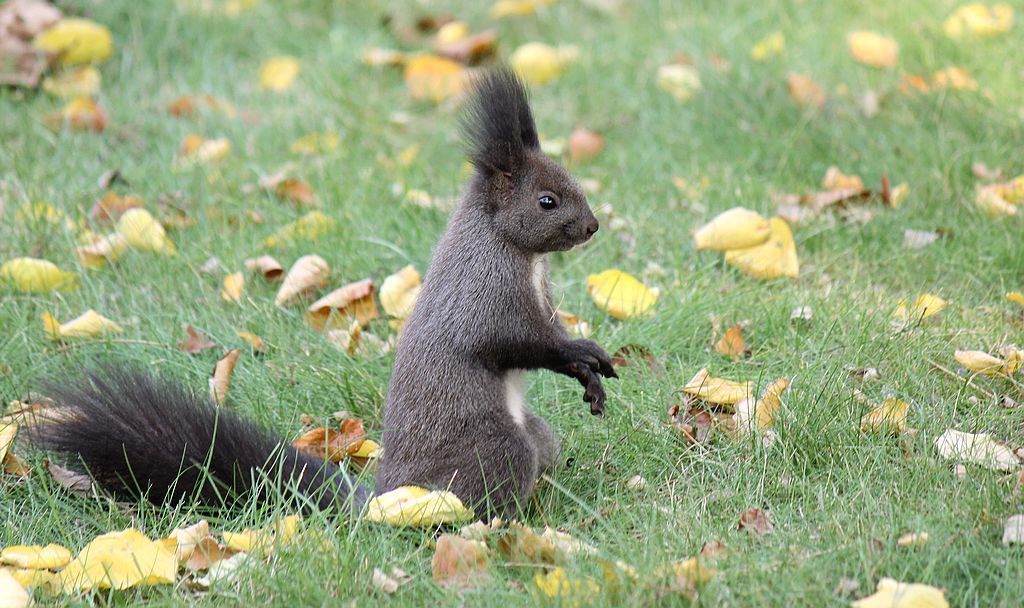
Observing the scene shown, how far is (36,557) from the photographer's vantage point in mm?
2184

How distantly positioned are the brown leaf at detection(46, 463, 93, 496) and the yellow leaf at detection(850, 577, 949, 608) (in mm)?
1641

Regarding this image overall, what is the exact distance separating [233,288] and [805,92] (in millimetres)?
2300

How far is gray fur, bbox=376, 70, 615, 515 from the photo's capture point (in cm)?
243

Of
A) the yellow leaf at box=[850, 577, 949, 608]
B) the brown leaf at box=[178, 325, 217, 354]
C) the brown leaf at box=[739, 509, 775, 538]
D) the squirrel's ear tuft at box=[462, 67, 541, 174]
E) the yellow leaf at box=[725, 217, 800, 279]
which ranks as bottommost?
the yellow leaf at box=[725, 217, 800, 279]

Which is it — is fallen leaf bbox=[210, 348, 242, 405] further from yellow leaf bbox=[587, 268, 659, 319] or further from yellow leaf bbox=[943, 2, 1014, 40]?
yellow leaf bbox=[943, 2, 1014, 40]

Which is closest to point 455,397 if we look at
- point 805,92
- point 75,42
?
point 805,92

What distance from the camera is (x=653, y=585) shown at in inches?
75.0

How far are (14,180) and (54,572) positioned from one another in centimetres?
221

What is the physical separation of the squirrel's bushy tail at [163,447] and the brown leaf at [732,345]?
1.02m

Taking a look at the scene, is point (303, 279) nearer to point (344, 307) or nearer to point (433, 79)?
point (344, 307)

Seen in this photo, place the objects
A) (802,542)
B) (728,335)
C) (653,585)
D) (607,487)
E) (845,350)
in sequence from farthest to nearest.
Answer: (728,335) → (845,350) → (607,487) → (802,542) → (653,585)

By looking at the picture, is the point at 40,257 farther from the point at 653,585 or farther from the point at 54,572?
the point at 653,585

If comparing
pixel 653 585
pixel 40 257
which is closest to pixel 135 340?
pixel 40 257

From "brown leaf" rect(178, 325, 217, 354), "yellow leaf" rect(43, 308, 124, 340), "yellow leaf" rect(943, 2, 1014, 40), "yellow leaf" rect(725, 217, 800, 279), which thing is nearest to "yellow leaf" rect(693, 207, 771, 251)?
"yellow leaf" rect(725, 217, 800, 279)
